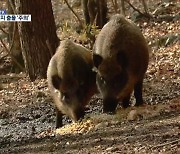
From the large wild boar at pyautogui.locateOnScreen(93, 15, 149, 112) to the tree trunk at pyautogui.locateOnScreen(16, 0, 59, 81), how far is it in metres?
4.32

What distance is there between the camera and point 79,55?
7.42 m

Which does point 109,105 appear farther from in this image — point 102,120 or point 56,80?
point 56,80

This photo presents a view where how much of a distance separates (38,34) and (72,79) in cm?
462

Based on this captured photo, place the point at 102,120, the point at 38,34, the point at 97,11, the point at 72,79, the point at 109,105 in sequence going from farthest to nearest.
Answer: the point at 97,11
the point at 38,34
the point at 72,79
the point at 109,105
the point at 102,120

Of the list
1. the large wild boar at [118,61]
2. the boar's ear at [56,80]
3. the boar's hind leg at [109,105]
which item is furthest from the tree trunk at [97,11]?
the boar's hind leg at [109,105]

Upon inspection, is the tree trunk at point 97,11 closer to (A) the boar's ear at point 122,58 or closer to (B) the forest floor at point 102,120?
(B) the forest floor at point 102,120

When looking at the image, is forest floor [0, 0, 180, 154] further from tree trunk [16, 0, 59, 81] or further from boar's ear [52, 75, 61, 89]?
boar's ear [52, 75, 61, 89]

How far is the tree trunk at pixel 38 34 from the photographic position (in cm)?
1152

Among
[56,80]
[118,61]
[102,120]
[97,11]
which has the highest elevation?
[97,11]

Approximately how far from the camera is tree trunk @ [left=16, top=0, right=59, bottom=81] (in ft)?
37.8

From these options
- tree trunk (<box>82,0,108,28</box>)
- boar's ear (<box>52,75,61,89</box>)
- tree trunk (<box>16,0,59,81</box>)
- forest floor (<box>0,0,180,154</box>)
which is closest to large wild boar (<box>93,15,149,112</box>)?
forest floor (<box>0,0,180,154</box>)

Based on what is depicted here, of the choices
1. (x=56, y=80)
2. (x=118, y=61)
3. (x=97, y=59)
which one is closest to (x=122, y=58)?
(x=118, y=61)

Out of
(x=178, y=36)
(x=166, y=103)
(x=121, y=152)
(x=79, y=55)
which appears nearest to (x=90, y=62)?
(x=79, y=55)

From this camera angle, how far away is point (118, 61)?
7.03 metres
